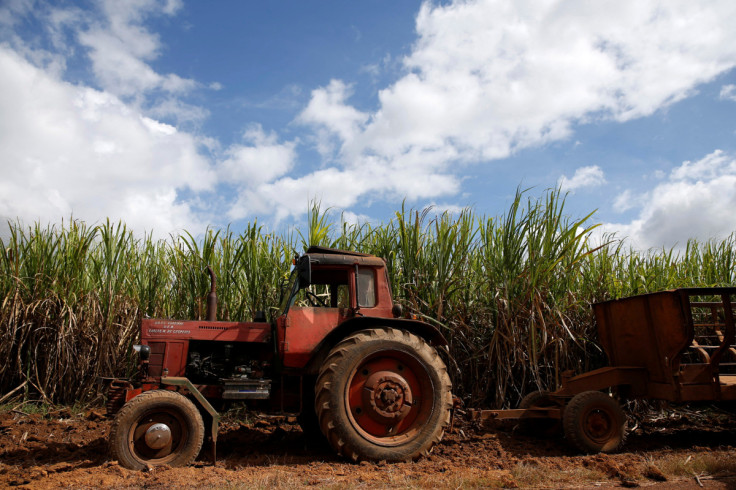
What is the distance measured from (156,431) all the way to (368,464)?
172 cm

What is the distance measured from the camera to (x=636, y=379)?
189 inches

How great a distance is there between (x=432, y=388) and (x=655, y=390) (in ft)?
7.41

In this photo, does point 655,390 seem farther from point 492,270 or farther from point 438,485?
point 438,485

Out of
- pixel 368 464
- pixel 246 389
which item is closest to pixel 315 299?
pixel 246 389

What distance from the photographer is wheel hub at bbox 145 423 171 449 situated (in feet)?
12.4

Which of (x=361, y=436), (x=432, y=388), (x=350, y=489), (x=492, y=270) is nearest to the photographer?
(x=350, y=489)

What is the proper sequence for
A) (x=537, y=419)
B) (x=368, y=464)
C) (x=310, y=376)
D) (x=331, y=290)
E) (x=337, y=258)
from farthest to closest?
1. (x=331, y=290)
2. (x=537, y=419)
3. (x=310, y=376)
4. (x=337, y=258)
5. (x=368, y=464)

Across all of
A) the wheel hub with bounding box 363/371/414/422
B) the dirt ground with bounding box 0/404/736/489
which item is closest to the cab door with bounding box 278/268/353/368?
the wheel hub with bounding box 363/371/414/422

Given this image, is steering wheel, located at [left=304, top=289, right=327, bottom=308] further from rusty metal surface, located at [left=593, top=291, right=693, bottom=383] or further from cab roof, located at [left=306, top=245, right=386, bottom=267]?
rusty metal surface, located at [left=593, top=291, right=693, bottom=383]

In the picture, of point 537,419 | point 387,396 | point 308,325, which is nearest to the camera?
point 387,396

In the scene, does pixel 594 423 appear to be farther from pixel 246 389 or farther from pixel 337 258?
pixel 246 389

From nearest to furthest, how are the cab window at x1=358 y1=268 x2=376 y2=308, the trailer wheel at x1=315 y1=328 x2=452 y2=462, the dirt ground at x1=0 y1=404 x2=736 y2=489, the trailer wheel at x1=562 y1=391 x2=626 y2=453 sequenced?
1. the dirt ground at x1=0 y1=404 x2=736 y2=489
2. the trailer wheel at x1=315 y1=328 x2=452 y2=462
3. the trailer wheel at x1=562 y1=391 x2=626 y2=453
4. the cab window at x1=358 y1=268 x2=376 y2=308

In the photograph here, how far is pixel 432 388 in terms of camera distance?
14.4 feet

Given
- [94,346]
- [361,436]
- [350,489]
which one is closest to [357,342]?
[361,436]
